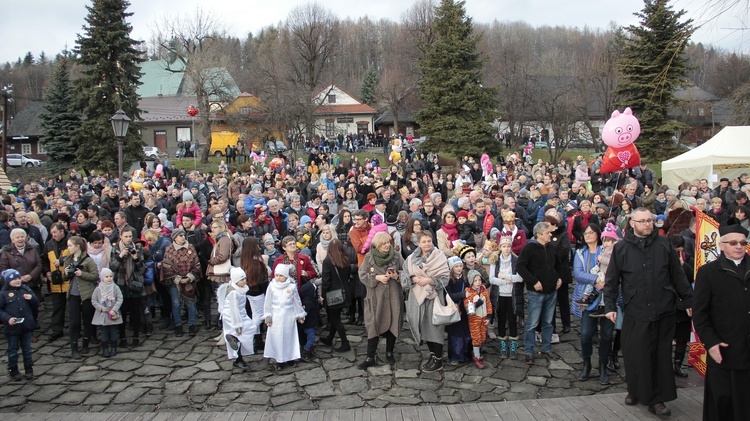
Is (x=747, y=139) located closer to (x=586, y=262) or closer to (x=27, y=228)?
(x=586, y=262)

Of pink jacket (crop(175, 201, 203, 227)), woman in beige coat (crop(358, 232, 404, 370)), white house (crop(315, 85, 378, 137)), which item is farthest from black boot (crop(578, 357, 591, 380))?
white house (crop(315, 85, 378, 137))

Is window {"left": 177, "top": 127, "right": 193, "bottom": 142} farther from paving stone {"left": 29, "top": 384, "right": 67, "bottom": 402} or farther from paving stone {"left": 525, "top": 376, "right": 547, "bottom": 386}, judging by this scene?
paving stone {"left": 525, "top": 376, "right": 547, "bottom": 386}

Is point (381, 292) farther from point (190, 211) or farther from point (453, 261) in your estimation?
point (190, 211)

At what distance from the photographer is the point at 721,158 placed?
57.7ft

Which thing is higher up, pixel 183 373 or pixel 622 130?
pixel 622 130

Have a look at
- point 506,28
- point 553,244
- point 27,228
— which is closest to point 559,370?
point 553,244

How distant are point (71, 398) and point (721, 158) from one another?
1931 centimetres

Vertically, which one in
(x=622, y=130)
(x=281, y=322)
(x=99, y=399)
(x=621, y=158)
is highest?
(x=622, y=130)

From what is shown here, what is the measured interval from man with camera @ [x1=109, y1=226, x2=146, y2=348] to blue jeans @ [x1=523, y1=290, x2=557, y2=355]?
5.50 metres

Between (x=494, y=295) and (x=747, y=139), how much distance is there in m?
15.2

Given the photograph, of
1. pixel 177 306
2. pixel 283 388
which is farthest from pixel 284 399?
pixel 177 306

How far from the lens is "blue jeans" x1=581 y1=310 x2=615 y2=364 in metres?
6.06

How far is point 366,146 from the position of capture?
4516 centimetres

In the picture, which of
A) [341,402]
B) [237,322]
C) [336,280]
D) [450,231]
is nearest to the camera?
[341,402]
